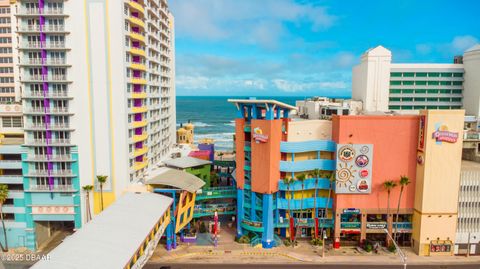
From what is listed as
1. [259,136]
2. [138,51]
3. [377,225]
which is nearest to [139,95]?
[138,51]

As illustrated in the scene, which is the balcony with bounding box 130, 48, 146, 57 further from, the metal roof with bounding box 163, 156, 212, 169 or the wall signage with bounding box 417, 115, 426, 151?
the wall signage with bounding box 417, 115, 426, 151

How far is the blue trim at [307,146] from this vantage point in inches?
2254

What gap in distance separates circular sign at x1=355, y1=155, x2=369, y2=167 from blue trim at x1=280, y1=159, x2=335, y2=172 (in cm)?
414

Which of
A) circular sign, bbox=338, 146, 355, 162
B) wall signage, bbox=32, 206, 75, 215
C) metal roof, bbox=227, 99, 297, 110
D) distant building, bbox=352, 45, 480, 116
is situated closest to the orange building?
circular sign, bbox=338, 146, 355, 162

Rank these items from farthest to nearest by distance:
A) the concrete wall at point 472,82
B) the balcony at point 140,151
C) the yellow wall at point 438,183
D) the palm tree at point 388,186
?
1. the concrete wall at point 472,82
2. the balcony at point 140,151
3. the palm tree at point 388,186
4. the yellow wall at point 438,183

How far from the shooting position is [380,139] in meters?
56.3

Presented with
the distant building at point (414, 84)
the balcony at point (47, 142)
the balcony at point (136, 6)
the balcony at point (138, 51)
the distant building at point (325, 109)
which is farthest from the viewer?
the distant building at point (414, 84)

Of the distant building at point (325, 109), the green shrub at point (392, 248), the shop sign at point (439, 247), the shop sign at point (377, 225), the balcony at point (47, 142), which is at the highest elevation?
the distant building at point (325, 109)

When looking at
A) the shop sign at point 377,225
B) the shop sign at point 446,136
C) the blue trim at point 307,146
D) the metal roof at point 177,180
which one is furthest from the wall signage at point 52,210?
the shop sign at point 446,136

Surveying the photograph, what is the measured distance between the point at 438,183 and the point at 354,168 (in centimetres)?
1312

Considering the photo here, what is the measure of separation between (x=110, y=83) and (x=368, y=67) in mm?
63900

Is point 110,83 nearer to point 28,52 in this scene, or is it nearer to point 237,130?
point 28,52

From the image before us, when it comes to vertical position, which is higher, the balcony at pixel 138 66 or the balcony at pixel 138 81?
the balcony at pixel 138 66

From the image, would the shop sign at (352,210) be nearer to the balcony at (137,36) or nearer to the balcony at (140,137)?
the balcony at (140,137)
